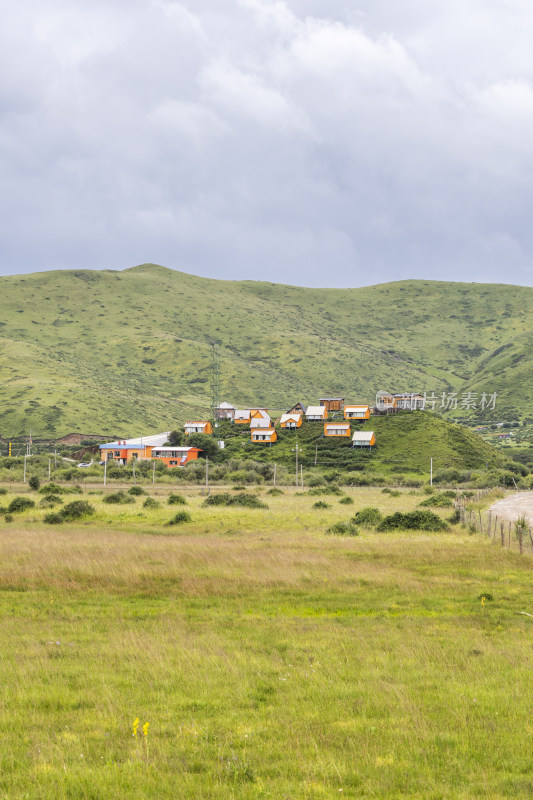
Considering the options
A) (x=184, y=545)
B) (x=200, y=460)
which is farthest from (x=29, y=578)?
(x=200, y=460)

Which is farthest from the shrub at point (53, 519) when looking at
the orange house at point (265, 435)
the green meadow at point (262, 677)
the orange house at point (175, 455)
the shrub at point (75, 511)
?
the orange house at point (265, 435)

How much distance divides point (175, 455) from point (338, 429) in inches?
1115

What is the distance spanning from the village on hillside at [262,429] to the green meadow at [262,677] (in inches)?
3290

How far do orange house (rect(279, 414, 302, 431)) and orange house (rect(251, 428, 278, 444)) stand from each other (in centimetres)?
540

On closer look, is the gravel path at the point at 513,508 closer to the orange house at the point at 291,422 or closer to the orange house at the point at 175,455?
the orange house at the point at 175,455

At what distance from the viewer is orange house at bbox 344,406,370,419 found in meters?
114

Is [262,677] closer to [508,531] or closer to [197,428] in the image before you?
[508,531]

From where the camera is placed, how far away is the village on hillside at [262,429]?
4119 inches

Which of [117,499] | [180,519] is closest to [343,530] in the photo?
[180,519]

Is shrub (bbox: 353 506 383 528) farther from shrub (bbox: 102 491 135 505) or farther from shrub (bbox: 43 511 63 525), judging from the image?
shrub (bbox: 102 491 135 505)

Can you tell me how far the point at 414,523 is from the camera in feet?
107

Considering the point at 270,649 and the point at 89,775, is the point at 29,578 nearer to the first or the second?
the point at 270,649

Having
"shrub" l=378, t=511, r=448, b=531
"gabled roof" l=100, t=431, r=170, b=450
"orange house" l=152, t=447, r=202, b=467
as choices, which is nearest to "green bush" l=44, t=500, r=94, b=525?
"shrub" l=378, t=511, r=448, b=531

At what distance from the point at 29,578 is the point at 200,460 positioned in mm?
81444
